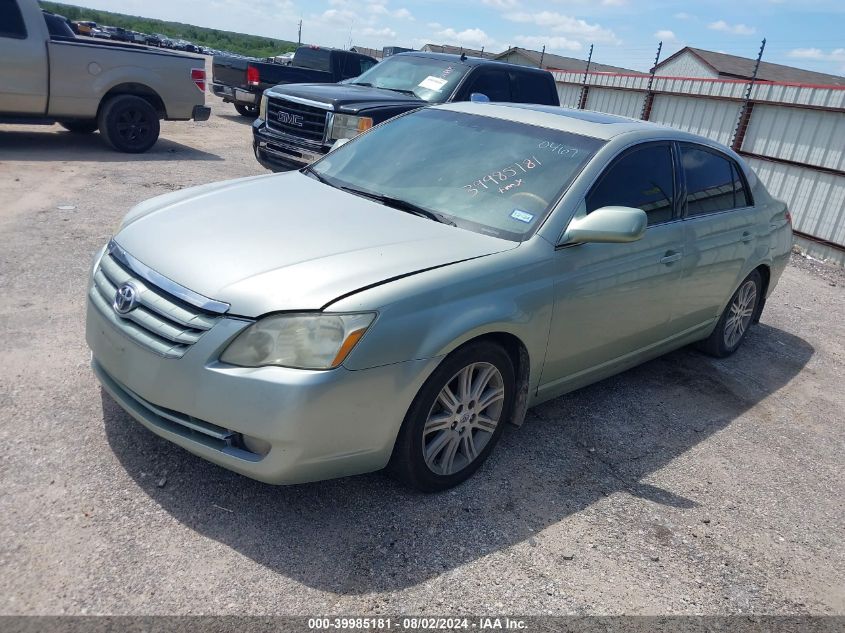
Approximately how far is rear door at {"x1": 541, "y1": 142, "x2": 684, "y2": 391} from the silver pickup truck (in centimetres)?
857

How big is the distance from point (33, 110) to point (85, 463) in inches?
325

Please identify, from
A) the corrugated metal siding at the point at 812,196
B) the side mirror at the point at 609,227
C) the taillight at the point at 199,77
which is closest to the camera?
the side mirror at the point at 609,227

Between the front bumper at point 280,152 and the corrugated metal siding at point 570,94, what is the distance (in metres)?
11.6

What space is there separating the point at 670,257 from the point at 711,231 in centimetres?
65

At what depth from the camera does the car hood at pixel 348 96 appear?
8.41 m

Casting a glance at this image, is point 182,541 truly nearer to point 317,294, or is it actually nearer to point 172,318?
point 172,318

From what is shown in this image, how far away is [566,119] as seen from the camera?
14.5ft

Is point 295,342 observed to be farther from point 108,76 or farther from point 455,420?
point 108,76

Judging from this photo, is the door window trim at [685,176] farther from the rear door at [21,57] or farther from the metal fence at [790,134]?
the rear door at [21,57]

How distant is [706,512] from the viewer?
12.0 feet

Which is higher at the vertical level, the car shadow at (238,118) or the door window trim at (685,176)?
the door window trim at (685,176)

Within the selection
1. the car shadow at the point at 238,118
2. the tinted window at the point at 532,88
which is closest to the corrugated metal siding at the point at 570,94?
the car shadow at the point at 238,118

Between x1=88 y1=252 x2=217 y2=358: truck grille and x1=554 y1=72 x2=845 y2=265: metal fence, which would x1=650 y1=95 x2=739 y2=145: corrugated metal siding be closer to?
x1=554 y1=72 x2=845 y2=265: metal fence

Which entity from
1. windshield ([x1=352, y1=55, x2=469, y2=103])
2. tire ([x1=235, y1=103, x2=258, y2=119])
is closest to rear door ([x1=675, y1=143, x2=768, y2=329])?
windshield ([x1=352, y1=55, x2=469, y2=103])
